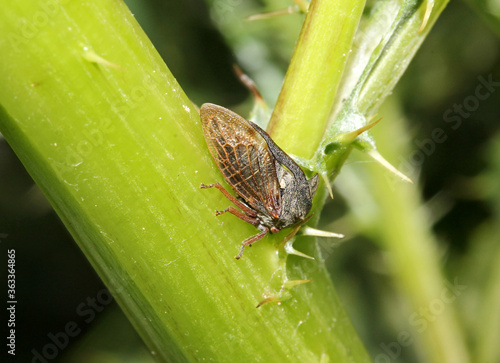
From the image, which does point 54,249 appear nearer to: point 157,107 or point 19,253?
point 19,253

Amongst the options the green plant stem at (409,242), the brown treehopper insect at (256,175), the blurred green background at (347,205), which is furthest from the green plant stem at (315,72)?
the blurred green background at (347,205)

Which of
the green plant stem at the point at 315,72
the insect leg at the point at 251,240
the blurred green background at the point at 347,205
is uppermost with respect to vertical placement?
the green plant stem at the point at 315,72

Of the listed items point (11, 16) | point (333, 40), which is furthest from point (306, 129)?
point (11, 16)

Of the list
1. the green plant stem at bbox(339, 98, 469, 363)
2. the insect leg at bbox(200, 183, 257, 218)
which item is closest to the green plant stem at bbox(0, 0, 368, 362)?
the insect leg at bbox(200, 183, 257, 218)

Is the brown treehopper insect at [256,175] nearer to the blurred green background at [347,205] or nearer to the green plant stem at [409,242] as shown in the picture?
the green plant stem at [409,242]

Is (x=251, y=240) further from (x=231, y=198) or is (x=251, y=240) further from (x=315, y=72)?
(x=315, y=72)

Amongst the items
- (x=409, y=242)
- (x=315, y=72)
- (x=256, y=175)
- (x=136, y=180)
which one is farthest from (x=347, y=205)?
(x=136, y=180)
